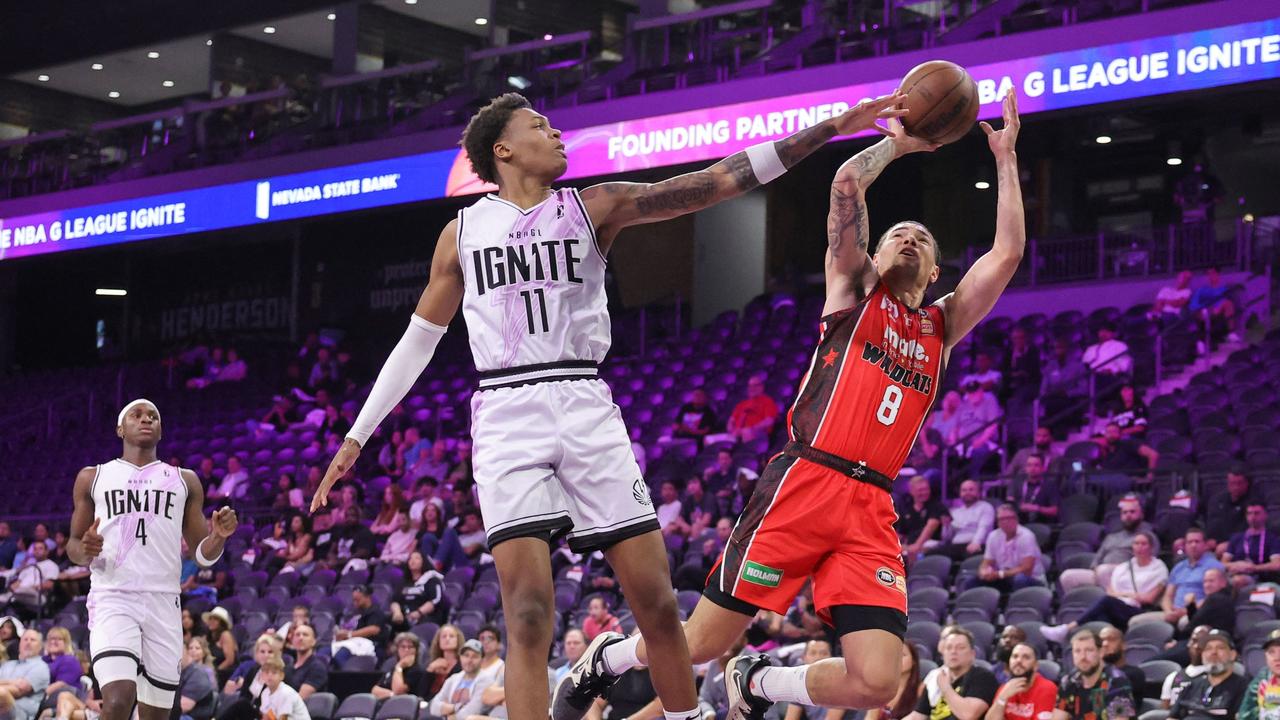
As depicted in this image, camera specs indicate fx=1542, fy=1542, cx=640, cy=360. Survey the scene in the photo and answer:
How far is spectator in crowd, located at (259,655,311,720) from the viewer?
11531mm

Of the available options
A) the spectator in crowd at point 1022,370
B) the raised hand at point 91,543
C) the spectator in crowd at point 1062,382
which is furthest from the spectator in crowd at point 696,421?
the raised hand at point 91,543

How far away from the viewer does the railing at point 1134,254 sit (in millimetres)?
18797

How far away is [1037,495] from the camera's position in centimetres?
1316

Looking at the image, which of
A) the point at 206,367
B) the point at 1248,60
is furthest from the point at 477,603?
the point at 206,367

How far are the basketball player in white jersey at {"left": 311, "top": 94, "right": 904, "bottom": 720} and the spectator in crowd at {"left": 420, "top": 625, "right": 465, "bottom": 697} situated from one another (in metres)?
7.57

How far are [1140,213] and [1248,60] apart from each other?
8.84 metres

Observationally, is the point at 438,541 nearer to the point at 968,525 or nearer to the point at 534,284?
the point at 968,525

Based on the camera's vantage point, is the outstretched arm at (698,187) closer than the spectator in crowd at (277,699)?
Yes

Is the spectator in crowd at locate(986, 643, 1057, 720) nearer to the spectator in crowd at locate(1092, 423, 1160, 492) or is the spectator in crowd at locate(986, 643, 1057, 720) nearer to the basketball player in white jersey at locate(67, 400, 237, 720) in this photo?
the spectator in crowd at locate(1092, 423, 1160, 492)

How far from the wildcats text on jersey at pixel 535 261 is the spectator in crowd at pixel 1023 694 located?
5.35m

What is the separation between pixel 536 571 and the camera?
4.54 metres

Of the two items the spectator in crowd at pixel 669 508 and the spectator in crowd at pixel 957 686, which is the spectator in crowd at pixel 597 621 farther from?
the spectator in crowd at pixel 957 686

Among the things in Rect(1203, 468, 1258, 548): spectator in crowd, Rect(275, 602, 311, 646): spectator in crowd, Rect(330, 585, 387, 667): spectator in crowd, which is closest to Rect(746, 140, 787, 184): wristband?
Rect(1203, 468, 1258, 548): spectator in crowd

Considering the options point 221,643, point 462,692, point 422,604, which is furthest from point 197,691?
point 462,692
